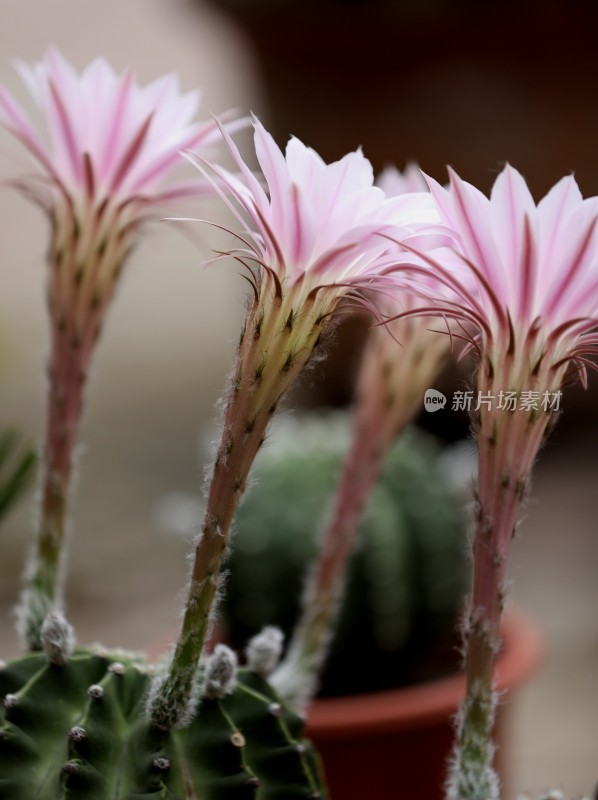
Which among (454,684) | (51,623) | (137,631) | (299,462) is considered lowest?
(137,631)

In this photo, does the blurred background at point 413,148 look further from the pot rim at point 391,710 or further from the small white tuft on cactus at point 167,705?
the small white tuft on cactus at point 167,705

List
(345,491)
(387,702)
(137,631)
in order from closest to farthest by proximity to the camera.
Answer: (345,491) < (387,702) < (137,631)

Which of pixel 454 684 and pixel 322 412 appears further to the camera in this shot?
pixel 322 412

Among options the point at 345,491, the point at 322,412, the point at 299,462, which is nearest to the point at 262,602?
the point at 299,462

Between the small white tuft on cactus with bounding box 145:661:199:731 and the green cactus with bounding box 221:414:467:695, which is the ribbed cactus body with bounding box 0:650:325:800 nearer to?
the small white tuft on cactus with bounding box 145:661:199:731

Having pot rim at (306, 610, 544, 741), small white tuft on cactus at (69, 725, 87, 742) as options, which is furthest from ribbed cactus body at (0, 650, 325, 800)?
pot rim at (306, 610, 544, 741)

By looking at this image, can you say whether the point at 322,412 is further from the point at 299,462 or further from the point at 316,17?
the point at 299,462

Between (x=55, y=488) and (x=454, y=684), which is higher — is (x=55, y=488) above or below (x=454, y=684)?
above

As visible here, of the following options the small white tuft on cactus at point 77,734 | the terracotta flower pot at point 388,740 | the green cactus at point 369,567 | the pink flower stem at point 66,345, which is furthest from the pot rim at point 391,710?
the small white tuft on cactus at point 77,734

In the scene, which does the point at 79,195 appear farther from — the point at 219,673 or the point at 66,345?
the point at 219,673
